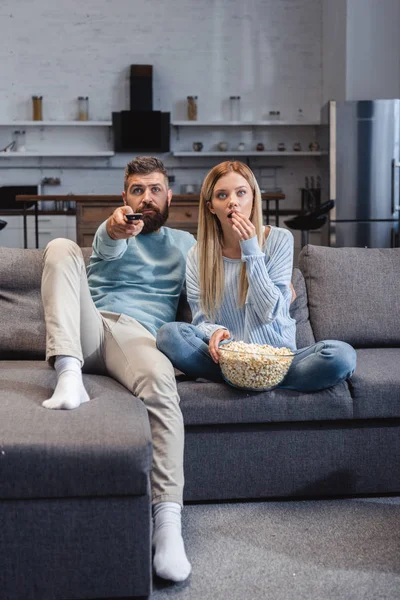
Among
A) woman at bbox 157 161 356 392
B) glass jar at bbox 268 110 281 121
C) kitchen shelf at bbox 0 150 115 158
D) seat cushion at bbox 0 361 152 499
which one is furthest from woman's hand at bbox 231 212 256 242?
glass jar at bbox 268 110 281 121

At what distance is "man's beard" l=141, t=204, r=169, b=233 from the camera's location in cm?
273

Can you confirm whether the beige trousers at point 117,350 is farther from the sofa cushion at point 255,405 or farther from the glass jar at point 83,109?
the glass jar at point 83,109

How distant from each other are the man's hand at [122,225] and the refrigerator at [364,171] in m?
4.99

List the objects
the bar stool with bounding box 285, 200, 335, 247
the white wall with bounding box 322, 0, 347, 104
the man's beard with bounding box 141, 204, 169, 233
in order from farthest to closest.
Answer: the white wall with bounding box 322, 0, 347, 104 → the bar stool with bounding box 285, 200, 335, 247 → the man's beard with bounding box 141, 204, 169, 233

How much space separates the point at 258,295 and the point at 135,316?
1.41 ft

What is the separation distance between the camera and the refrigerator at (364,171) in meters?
7.12

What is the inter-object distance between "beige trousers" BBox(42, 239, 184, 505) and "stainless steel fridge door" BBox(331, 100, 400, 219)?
5152 millimetres

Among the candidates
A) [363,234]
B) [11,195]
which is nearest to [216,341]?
[363,234]

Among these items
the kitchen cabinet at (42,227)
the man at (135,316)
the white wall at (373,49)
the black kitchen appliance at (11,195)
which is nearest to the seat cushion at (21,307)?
the man at (135,316)

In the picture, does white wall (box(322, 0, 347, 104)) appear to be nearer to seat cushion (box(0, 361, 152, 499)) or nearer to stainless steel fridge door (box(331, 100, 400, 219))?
stainless steel fridge door (box(331, 100, 400, 219))

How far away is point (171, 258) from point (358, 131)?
4890mm

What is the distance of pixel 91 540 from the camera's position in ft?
5.73

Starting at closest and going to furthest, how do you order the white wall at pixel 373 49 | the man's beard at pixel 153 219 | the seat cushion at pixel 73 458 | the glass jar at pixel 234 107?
the seat cushion at pixel 73 458
the man's beard at pixel 153 219
the white wall at pixel 373 49
the glass jar at pixel 234 107

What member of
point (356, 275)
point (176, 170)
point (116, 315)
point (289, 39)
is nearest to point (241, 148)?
point (176, 170)
